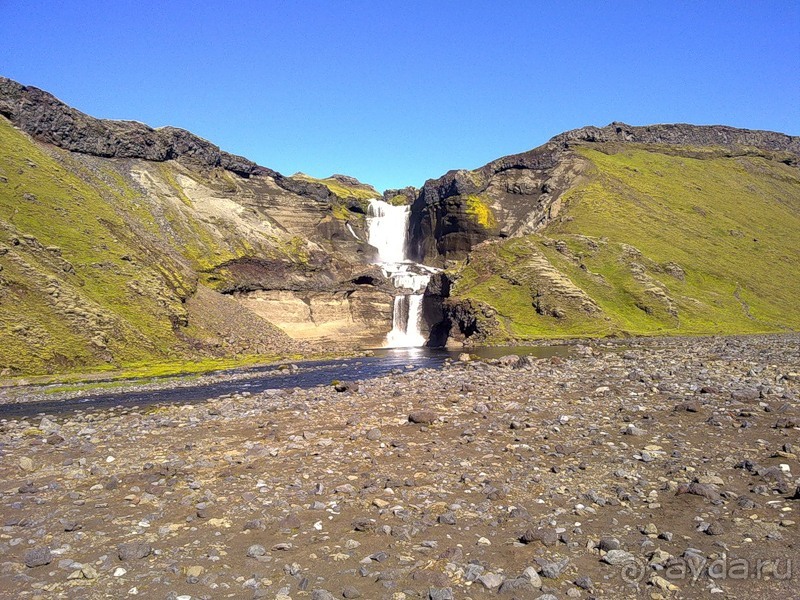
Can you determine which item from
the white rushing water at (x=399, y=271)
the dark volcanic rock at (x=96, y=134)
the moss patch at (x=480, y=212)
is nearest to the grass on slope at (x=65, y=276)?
the dark volcanic rock at (x=96, y=134)

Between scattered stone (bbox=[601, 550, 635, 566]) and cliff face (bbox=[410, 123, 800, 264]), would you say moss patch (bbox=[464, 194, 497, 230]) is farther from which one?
scattered stone (bbox=[601, 550, 635, 566])

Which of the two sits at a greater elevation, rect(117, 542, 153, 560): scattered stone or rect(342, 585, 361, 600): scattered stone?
rect(342, 585, 361, 600): scattered stone

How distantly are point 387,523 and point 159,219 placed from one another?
368 feet

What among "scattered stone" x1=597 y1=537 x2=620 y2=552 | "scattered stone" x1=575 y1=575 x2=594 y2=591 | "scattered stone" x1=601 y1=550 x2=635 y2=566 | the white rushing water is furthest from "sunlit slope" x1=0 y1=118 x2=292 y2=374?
"scattered stone" x1=601 y1=550 x2=635 y2=566

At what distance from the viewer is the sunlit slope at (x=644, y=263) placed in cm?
9069

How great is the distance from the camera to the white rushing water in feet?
367

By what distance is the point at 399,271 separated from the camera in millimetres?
134625

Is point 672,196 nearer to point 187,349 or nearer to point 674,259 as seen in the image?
point 674,259

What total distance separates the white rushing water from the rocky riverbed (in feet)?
281

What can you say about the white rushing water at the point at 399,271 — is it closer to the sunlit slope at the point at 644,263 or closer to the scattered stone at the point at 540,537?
the sunlit slope at the point at 644,263

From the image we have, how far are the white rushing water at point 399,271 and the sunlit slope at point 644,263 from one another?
660 inches

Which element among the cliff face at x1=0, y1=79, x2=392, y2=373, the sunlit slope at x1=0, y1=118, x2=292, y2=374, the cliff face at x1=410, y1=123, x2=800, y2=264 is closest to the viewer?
the sunlit slope at x1=0, y1=118, x2=292, y2=374

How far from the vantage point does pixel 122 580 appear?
9500 millimetres

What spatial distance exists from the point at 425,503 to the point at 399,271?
402 ft
